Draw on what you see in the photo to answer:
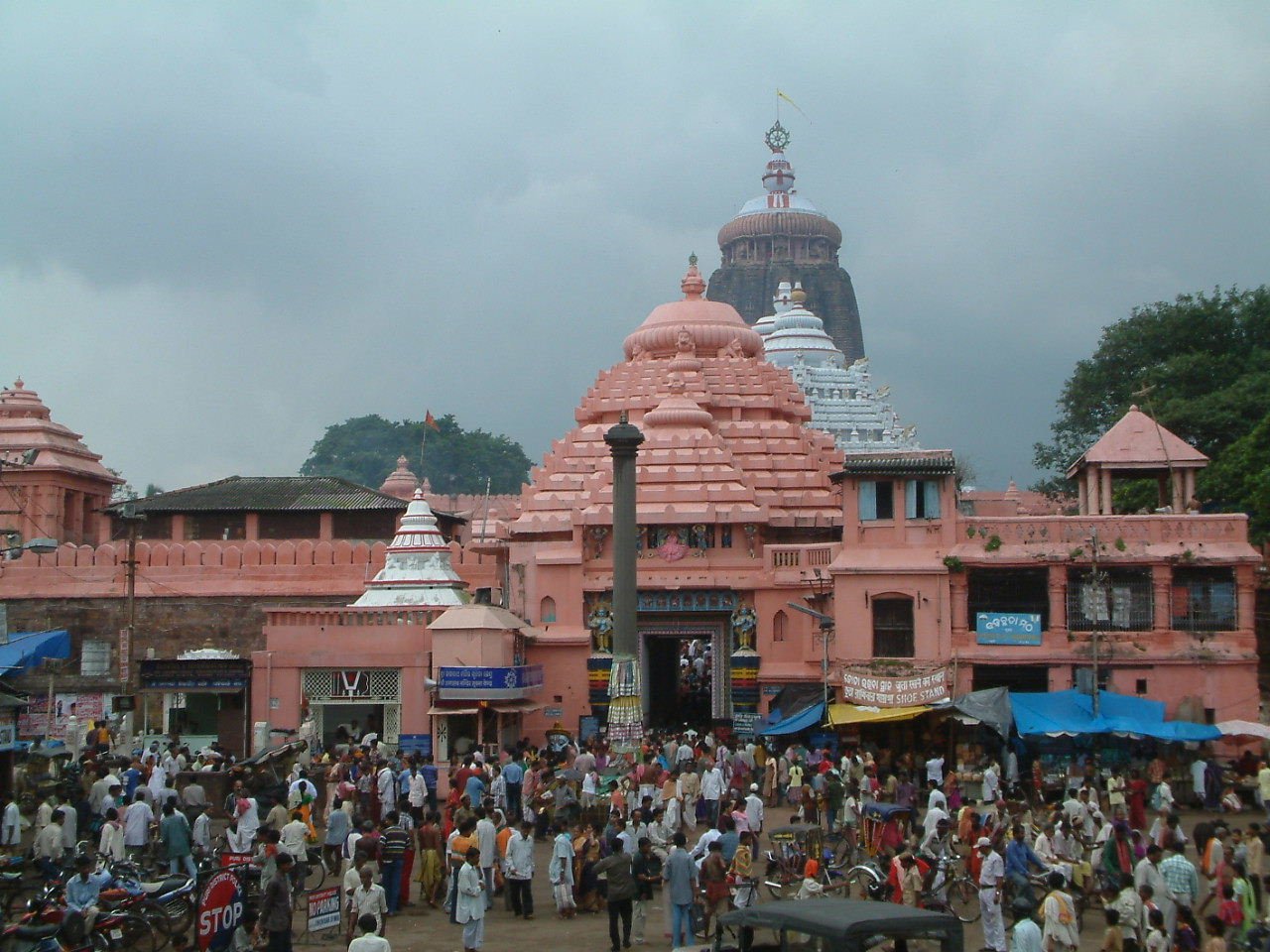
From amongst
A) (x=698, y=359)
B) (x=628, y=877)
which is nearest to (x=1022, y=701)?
(x=628, y=877)

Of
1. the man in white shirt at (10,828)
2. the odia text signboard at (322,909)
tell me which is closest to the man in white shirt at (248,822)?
the odia text signboard at (322,909)

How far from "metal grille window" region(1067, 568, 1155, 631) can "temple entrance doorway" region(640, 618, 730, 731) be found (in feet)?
27.4

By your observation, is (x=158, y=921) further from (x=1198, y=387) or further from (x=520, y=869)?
(x=1198, y=387)

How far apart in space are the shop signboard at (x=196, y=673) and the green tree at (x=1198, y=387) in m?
21.3

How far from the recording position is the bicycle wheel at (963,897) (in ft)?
58.8

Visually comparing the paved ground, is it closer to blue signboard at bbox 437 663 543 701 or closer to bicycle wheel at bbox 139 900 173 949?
bicycle wheel at bbox 139 900 173 949

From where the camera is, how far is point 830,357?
68625 millimetres

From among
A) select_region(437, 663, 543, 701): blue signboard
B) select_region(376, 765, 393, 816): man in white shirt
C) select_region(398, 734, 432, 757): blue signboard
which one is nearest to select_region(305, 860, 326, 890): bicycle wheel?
select_region(376, 765, 393, 816): man in white shirt

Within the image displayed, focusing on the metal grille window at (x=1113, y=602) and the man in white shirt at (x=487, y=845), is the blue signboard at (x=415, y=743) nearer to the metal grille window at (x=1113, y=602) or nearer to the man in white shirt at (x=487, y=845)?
the metal grille window at (x=1113, y=602)

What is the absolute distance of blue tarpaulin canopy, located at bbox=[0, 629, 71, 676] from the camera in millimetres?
32156

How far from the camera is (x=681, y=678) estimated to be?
41750 millimetres

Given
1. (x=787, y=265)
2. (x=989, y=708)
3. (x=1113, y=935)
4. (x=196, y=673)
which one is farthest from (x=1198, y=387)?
(x=787, y=265)

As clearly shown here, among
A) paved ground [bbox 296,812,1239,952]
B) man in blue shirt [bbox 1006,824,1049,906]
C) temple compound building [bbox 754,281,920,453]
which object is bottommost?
paved ground [bbox 296,812,1239,952]

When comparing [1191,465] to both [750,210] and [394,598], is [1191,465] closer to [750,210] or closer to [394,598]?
[394,598]
